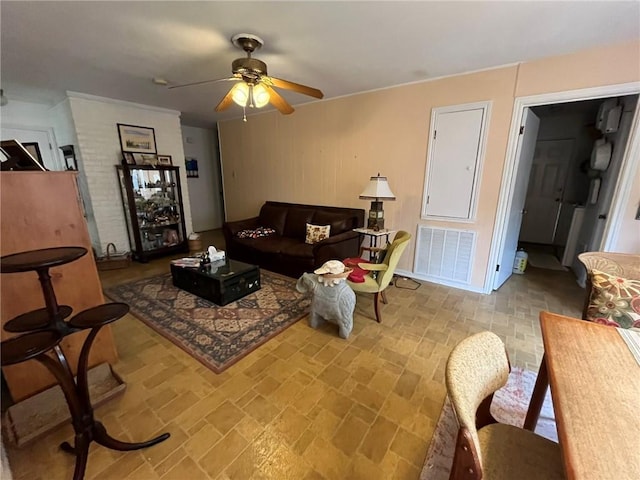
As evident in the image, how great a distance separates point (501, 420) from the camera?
1.58 m

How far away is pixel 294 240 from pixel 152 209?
8.42 ft

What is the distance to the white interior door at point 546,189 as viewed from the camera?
5.08 metres

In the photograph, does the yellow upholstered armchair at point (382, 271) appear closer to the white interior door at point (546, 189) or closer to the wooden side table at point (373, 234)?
the wooden side table at point (373, 234)

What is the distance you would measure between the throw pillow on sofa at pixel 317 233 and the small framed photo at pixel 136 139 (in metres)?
3.12

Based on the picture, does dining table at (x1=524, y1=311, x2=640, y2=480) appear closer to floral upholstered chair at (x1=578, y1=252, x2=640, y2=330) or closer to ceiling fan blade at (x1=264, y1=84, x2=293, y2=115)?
floral upholstered chair at (x1=578, y1=252, x2=640, y2=330)

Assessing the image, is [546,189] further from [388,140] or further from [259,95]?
[259,95]

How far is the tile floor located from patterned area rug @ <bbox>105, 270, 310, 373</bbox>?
97 millimetres

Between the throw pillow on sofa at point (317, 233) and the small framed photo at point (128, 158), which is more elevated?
the small framed photo at point (128, 158)

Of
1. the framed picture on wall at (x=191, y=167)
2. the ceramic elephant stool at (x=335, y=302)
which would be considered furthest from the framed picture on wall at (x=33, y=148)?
the ceramic elephant stool at (x=335, y=302)

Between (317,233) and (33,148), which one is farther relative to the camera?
(33,148)

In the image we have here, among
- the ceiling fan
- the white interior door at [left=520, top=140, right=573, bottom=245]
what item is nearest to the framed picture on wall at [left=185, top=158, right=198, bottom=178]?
the ceiling fan

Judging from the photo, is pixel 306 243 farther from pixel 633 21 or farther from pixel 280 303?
pixel 633 21

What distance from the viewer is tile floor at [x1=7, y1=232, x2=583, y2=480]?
4.35 ft

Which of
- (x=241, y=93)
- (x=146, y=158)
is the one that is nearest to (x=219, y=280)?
(x=241, y=93)
